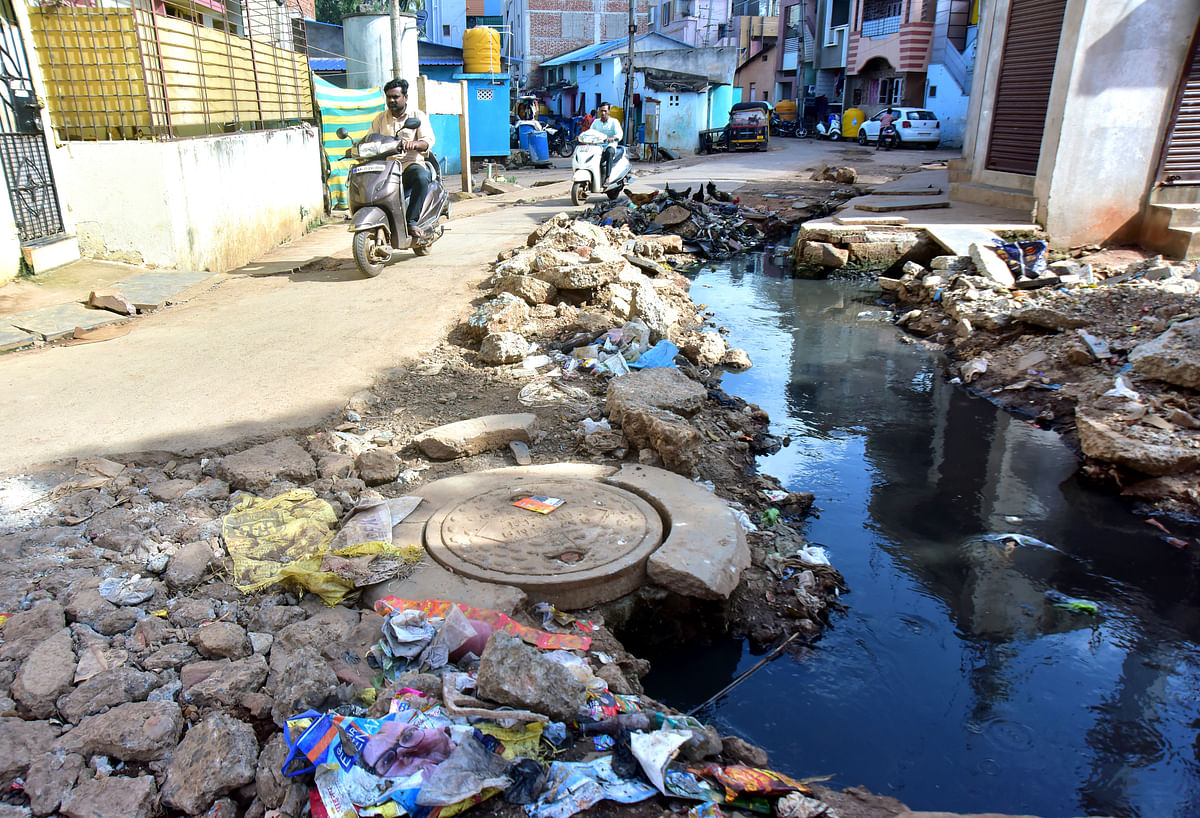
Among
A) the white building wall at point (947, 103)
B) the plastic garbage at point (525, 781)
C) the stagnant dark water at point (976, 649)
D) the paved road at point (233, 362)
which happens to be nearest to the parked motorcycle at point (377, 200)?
the paved road at point (233, 362)

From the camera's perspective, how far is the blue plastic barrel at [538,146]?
23.5 metres

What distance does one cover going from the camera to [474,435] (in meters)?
4.25

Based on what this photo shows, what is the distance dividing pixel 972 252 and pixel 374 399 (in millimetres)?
6745

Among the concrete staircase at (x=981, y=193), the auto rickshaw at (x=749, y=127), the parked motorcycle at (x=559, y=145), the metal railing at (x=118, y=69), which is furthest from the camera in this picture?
the parked motorcycle at (x=559, y=145)

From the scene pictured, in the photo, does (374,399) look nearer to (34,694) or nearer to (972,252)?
(34,694)

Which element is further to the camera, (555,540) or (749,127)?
(749,127)

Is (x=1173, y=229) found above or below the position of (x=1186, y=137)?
below

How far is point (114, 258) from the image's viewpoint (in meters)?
7.38

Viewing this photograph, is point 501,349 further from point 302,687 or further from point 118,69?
point 118,69

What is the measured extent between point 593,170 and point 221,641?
39.6 feet

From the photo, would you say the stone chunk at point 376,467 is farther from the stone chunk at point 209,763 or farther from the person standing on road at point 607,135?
the person standing on road at point 607,135

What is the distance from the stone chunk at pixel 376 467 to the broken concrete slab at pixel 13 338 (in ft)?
10.4

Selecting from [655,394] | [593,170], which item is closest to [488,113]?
[593,170]

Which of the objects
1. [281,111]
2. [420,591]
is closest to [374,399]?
[420,591]
